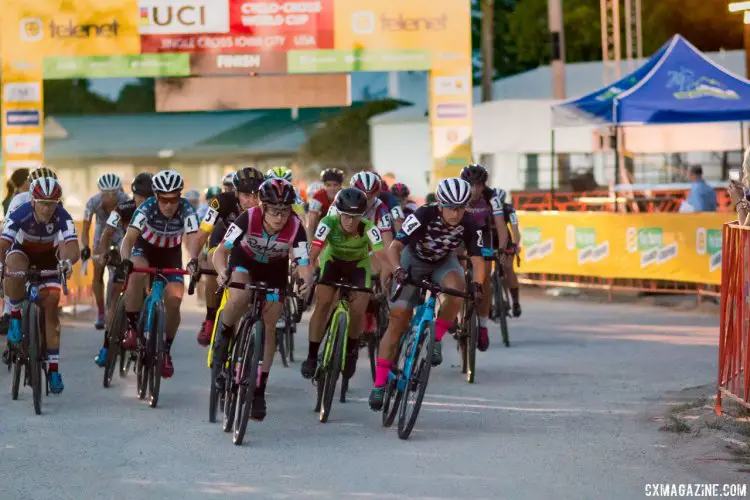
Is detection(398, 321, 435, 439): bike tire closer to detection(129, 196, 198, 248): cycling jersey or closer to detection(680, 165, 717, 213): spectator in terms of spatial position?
detection(129, 196, 198, 248): cycling jersey

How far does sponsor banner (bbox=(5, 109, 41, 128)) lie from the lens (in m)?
28.2

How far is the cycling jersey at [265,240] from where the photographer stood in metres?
11.3

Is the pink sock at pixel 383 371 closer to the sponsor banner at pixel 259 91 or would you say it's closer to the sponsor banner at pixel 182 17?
the sponsor banner at pixel 182 17

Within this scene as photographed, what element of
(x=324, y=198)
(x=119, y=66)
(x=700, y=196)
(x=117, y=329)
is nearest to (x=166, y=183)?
(x=117, y=329)

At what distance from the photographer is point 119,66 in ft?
90.4

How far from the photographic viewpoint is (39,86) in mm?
27906

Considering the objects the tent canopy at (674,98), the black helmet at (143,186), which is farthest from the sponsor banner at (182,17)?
the black helmet at (143,186)

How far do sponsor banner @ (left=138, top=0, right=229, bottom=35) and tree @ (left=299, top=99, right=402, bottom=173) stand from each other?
22800mm

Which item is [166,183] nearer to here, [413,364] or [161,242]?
[161,242]

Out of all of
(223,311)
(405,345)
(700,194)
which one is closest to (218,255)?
(223,311)

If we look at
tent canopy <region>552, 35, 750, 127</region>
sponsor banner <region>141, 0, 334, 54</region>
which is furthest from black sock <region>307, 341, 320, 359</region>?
sponsor banner <region>141, 0, 334, 54</region>

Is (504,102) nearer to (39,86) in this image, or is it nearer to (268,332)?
(39,86)

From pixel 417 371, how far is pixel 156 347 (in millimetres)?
2466

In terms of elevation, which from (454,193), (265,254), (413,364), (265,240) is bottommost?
(413,364)
